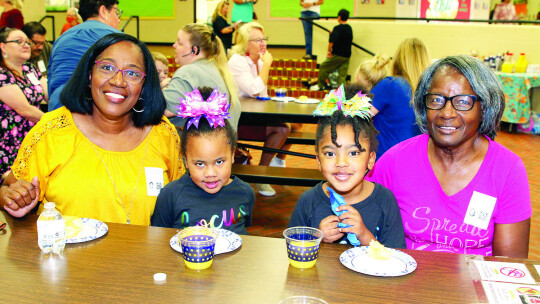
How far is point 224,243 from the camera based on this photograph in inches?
70.2

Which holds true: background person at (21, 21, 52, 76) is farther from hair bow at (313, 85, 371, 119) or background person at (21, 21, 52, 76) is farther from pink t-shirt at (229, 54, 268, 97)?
hair bow at (313, 85, 371, 119)

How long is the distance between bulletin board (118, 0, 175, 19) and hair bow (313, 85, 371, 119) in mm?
14016

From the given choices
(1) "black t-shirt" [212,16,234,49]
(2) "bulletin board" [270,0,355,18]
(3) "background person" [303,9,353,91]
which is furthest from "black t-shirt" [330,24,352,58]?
(2) "bulletin board" [270,0,355,18]

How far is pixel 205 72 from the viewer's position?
4262mm

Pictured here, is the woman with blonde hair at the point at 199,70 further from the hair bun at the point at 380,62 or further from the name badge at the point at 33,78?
the name badge at the point at 33,78

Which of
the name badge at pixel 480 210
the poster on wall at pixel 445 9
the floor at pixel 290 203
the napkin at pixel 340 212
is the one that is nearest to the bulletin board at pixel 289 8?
the poster on wall at pixel 445 9

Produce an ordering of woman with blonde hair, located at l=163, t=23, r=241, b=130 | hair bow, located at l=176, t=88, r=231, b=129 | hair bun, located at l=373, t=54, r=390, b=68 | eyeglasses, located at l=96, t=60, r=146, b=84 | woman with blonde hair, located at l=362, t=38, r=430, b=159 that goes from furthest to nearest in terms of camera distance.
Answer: hair bun, located at l=373, t=54, r=390, b=68 < woman with blonde hair, located at l=362, t=38, r=430, b=159 < woman with blonde hair, located at l=163, t=23, r=241, b=130 < eyeglasses, located at l=96, t=60, r=146, b=84 < hair bow, located at l=176, t=88, r=231, b=129

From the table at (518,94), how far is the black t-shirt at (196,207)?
26.4 ft

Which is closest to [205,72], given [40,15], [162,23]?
[40,15]

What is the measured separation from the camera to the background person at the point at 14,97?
4.45 m

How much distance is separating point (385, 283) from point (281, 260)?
35 centimetres

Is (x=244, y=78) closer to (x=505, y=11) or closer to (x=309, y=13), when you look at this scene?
(x=309, y=13)

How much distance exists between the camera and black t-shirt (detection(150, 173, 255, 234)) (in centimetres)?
229

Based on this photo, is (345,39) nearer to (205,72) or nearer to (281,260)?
(205,72)
